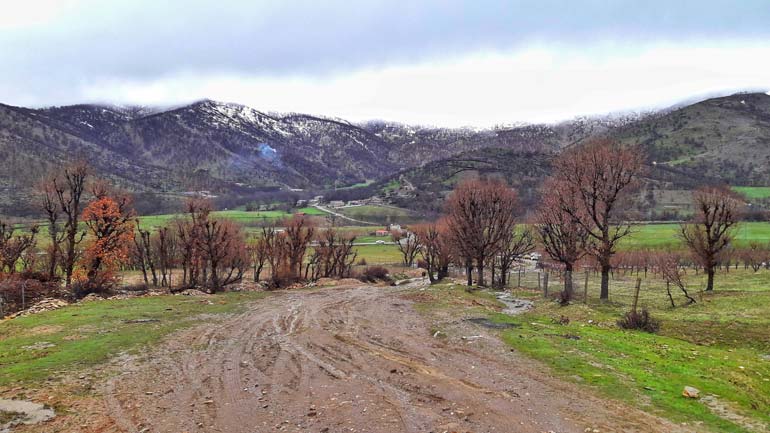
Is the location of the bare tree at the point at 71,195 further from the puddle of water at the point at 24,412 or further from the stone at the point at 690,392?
the stone at the point at 690,392

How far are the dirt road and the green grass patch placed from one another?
6.44ft

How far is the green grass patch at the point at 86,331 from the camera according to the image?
51.5 feet

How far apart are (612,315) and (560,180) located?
56.2 ft

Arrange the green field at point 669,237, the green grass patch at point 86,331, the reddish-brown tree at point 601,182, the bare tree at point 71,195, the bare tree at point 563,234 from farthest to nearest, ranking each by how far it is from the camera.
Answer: the green field at point 669,237, the bare tree at point 71,195, the bare tree at point 563,234, the reddish-brown tree at point 601,182, the green grass patch at point 86,331

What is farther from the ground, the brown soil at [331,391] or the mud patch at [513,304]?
the brown soil at [331,391]

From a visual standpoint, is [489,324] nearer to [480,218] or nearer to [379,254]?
[480,218]

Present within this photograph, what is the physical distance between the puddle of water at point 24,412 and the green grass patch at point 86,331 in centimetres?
208

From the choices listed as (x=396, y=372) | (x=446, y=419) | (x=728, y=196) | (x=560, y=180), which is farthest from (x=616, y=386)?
(x=728, y=196)

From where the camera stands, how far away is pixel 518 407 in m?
11.8

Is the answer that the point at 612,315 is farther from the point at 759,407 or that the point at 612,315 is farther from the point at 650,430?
the point at 650,430

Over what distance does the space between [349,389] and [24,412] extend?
26.3ft

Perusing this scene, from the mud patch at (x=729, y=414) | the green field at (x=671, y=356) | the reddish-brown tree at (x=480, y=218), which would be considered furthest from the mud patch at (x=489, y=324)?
the reddish-brown tree at (x=480, y=218)

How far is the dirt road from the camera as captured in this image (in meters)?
11.0

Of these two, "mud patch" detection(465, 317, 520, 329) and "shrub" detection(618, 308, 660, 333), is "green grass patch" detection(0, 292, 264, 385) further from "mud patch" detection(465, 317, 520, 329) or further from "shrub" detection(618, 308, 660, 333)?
"shrub" detection(618, 308, 660, 333)
